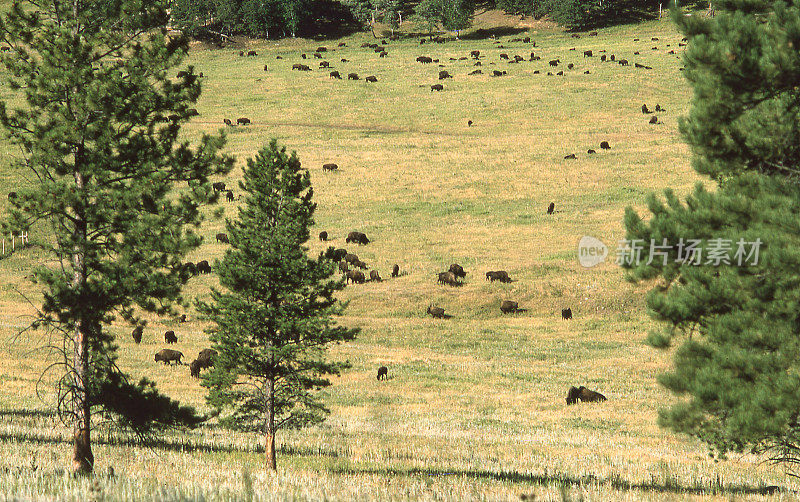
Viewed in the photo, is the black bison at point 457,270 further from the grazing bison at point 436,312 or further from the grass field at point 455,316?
the grazing bison at point 436,312

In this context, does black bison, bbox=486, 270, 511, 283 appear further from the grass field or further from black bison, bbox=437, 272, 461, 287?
black bison, bbox=437, 272, 461, 287

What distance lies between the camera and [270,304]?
16.4 meters

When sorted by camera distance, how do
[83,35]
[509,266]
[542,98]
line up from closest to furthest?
[83,35]
[509,266]
[542,98]

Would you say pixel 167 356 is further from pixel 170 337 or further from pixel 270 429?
pixel 270 429

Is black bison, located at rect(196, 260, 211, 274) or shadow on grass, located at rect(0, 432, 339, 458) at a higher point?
shadow on grass, located at rect(0, 432, 339, 458)

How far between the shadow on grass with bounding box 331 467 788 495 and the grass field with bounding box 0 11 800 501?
0.40ft

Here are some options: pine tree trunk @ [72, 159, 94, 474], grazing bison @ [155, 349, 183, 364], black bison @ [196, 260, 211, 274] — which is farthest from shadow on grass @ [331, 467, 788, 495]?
black bison @ [196, 260, 211, 274]

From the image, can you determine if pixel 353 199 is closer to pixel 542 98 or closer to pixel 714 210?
pixel 542 98

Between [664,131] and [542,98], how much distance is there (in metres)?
15.8

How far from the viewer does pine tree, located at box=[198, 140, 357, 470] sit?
619 inches

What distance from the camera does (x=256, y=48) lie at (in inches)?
4446

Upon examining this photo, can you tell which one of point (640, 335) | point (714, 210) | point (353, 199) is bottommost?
point (640, 335)

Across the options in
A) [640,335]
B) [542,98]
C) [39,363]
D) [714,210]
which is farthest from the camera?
[542,98]

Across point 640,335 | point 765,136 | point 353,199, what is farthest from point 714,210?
point 353,199
